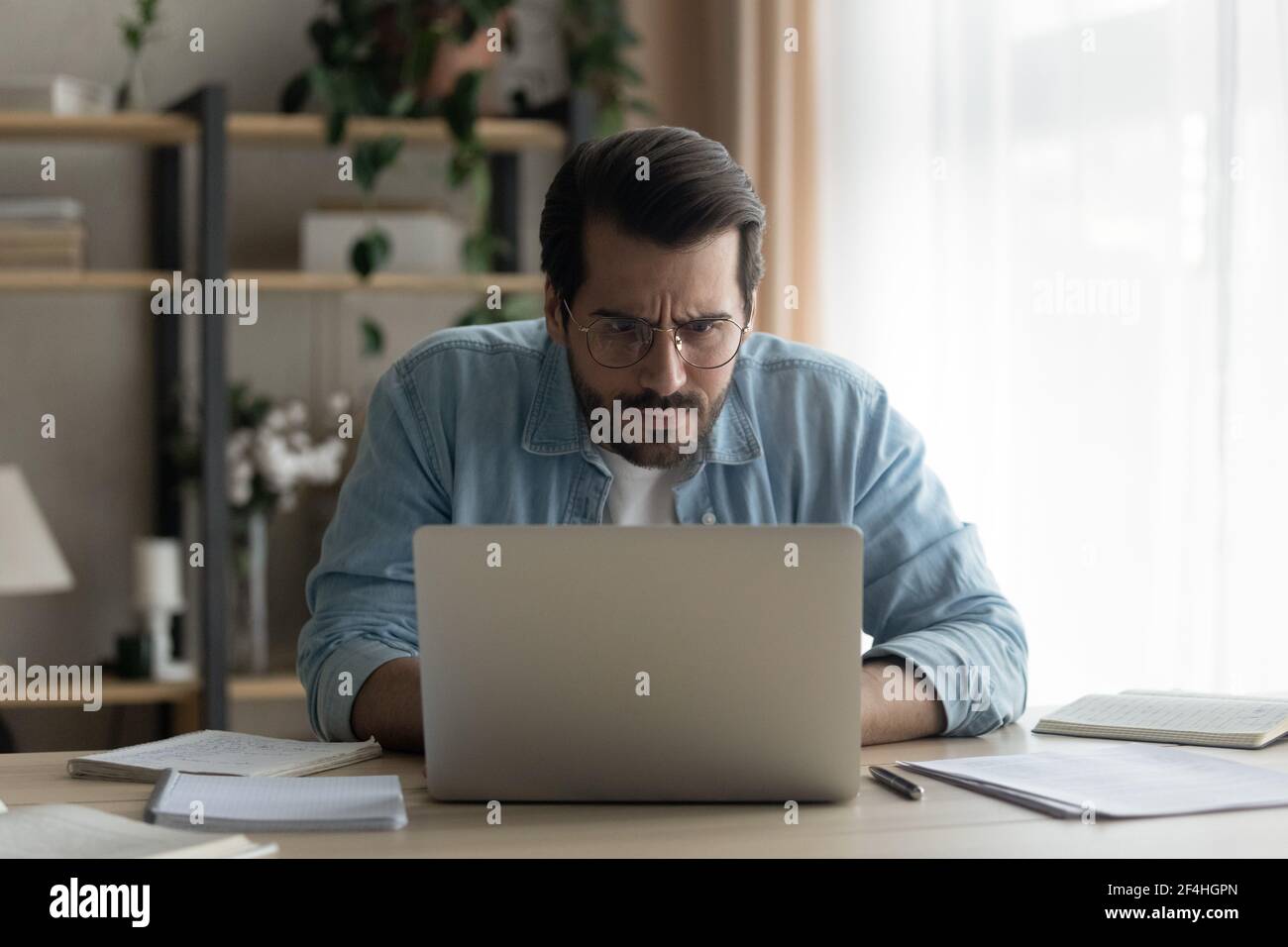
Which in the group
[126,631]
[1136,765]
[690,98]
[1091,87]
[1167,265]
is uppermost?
[690,98]

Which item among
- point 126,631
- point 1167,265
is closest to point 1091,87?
point 1167,265

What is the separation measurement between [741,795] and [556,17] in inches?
113

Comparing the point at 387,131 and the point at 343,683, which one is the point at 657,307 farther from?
the point at 387,131

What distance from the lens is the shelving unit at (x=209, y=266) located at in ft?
9.76

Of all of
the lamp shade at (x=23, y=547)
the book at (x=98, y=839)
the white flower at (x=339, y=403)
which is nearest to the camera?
the book at (x=98, y=839)

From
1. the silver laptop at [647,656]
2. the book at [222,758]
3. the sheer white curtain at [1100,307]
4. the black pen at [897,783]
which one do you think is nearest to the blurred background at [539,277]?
the sheer white curtain at [1100,307]

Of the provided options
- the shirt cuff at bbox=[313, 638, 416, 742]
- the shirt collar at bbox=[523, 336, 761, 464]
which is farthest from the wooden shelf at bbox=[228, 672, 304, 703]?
the shirt cuff at bbox=[313, 638, 416, 742]

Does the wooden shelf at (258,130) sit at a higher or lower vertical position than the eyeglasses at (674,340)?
higher

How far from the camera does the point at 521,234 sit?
3574 mm

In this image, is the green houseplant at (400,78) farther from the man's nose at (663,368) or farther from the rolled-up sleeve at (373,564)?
the man's nose at (663,368)

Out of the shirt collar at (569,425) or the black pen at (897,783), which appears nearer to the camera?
the black pen at (897,783)

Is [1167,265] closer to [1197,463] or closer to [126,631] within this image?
[1197,463]

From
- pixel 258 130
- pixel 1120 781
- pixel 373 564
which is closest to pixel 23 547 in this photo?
pixel 258 130

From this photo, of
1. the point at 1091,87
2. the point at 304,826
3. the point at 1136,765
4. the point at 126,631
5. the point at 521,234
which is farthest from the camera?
the point at 521,234
